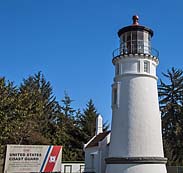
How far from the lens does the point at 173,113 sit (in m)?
39.2

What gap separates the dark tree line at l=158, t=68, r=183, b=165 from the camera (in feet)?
119

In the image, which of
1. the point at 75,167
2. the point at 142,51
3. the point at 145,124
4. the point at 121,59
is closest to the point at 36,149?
the point at 145,124

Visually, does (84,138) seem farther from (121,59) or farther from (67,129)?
(121,59)

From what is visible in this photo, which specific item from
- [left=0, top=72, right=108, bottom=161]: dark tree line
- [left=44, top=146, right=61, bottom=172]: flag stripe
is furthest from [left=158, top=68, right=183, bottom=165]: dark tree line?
[left=44, top=146, right=61, bottom=172]: flag stripe

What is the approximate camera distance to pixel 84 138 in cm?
3803

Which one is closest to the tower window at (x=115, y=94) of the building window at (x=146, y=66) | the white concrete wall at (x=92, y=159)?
the building window at (x=146, y=66)

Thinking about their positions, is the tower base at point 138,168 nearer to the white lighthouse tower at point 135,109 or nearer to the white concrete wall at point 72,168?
the white lighthouse tower at point 135,109

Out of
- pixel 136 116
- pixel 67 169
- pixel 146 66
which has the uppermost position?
pixel 146 66

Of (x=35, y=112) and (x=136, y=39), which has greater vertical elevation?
(x=136, y=39)

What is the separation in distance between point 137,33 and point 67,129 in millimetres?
23815

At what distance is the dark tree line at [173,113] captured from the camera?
119 feet

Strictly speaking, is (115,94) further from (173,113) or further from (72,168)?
(173,113)

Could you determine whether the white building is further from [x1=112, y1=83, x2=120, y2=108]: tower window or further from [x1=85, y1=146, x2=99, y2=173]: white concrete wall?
[x1=85, y1=146, x2=99, y2=173]: white concrete wall

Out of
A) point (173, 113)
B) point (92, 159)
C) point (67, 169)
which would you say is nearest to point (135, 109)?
point (92, 159)
